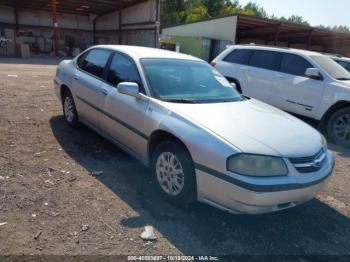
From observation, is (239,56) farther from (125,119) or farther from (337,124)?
(125,119)

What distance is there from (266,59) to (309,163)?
5.29 metres

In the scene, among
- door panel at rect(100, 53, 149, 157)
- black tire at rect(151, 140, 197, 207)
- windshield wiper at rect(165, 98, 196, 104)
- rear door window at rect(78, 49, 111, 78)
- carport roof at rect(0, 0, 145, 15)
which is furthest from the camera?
carport roof at rect(0, 0, 145, 15)

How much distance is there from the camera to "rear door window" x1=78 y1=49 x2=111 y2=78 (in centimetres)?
505

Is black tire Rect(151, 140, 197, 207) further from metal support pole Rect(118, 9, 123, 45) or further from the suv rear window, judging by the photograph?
metal support pole Rect(118, 9, 123, 45)

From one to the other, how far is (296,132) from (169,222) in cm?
163

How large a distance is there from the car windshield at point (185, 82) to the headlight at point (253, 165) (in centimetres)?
120

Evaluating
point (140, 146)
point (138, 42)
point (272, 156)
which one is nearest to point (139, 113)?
point (140, 146)

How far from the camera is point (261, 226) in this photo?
11.2ft

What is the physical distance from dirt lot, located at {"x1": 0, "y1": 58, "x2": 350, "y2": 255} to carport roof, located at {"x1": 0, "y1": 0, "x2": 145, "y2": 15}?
A: 952 inches

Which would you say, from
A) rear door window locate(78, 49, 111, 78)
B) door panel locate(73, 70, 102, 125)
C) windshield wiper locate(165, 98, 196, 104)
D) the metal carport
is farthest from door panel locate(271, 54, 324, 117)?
the metal carport

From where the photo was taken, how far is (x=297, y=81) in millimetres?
7281

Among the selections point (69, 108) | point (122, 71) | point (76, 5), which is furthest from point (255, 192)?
point (76, 5)

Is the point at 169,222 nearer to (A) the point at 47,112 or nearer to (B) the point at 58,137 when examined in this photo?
(B) the point at 58,137

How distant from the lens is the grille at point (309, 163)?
3.11m
